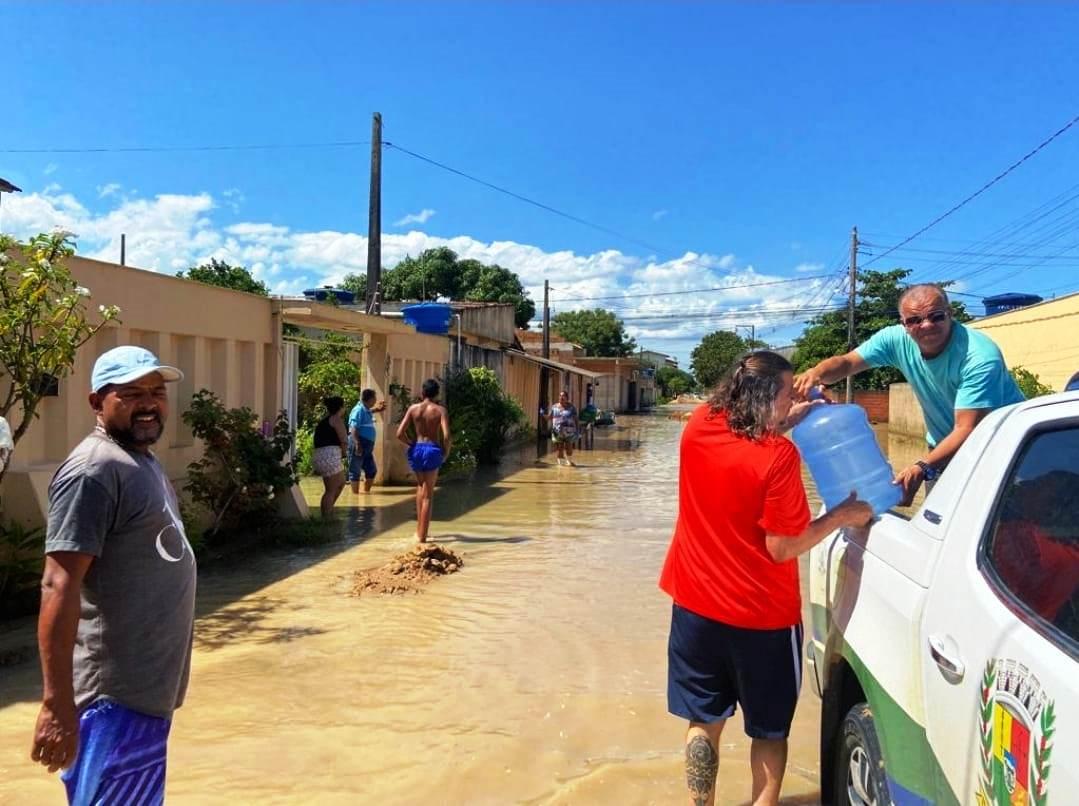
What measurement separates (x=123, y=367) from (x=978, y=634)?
2.47 m

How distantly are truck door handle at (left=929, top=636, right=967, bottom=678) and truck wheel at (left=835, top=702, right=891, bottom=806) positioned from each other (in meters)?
0.51

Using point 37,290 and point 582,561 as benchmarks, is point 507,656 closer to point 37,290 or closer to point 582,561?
point 582,561

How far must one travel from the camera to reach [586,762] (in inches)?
155

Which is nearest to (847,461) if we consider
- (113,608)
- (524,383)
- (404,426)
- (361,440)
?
(113,608)

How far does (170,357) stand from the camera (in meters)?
7.66

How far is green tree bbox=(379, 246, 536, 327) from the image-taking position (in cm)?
4272

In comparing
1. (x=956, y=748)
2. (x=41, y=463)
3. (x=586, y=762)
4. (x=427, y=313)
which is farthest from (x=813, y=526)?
(x=427, y=313)

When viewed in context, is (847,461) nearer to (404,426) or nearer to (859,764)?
(859,764)

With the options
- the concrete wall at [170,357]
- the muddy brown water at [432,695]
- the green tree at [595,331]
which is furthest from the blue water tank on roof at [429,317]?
the green tree at [595,331]

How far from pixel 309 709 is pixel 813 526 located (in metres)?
3.00

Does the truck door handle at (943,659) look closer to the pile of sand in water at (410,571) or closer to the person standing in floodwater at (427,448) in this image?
the pile of sand in water at (410,571)

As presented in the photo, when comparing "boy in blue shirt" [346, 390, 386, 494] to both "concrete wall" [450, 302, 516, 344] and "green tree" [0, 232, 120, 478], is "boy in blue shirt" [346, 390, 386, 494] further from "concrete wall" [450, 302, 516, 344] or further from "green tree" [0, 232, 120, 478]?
"green tree" [0, 232, 120, 478]

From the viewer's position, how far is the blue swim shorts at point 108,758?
7.54 feet

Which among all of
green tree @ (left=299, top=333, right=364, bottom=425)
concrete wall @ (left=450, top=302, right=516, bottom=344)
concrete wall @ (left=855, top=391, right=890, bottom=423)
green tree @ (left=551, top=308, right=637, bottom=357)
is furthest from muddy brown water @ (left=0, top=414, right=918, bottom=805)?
green tree @ (left=551, top=308, right=637, bottom=357)
